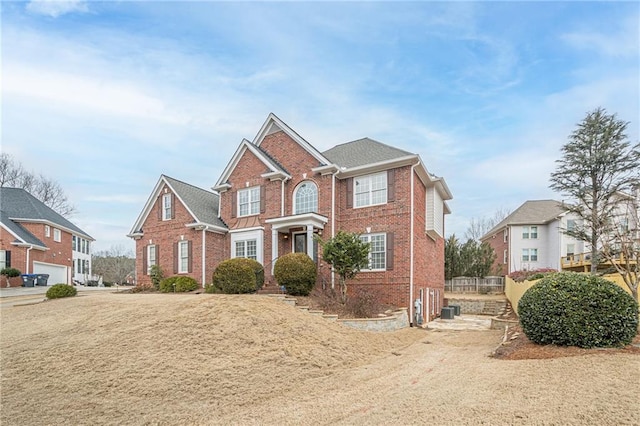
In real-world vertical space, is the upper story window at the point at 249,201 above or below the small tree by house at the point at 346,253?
above

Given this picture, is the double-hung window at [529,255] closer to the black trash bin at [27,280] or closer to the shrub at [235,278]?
the shrub at [235,278]

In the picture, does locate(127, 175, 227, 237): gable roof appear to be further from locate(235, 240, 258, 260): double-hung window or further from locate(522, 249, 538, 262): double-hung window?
locate(522, 249, 538, 262): double-hung window

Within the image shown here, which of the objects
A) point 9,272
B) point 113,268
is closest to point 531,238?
point 9,272

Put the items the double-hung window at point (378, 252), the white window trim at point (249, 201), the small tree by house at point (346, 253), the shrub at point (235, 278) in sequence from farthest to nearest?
the white window trim at point (249, 201) → the double-hung window at point (378, 252) → the shrub at point (235, 278) → the small tree by house at point (346, 253)

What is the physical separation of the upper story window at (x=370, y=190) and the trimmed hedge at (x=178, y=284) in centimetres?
941

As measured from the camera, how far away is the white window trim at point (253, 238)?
1862 cm

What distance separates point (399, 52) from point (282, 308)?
1036 cm

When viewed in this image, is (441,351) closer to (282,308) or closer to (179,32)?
(282,308)

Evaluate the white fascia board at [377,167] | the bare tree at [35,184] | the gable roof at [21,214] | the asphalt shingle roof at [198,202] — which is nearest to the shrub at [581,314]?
the white fascia board at [377,167]

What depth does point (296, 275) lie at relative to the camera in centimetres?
1422

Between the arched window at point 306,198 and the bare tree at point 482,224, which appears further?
the bare tree at point 482,224

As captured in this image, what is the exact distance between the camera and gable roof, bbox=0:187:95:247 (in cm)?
2709

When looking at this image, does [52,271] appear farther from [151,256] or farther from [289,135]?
[289,135]

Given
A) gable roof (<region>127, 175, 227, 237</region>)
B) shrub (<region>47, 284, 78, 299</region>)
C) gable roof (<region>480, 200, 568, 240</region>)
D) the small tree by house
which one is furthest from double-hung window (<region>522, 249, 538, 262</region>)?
shrub (<region>47, 284, 78, 299</region>)
